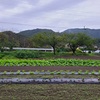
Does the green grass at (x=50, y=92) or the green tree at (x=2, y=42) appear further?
the green tree at (x=2, y=42)

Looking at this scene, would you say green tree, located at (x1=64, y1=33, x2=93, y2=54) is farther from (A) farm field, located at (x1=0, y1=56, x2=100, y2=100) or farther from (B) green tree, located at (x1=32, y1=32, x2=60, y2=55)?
(A) farm field, located at (x1=0, y1=56, x2=100, y2=100)

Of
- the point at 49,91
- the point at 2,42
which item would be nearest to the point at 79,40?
the point at 2,42

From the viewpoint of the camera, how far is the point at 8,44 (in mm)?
32219

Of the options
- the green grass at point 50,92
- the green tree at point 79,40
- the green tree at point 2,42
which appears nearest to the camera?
the green grass at point 50,92

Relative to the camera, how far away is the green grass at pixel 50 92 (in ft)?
15.5

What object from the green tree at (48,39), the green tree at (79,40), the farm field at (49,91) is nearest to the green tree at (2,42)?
the green tree at (48,39)

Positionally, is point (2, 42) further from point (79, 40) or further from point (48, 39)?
point (79, 40)

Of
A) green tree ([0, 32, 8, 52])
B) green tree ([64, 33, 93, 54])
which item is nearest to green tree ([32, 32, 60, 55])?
green tree ([64, 33, 93, 54])

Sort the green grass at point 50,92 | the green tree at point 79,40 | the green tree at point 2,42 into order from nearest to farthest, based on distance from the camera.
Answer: the green grass at point 50,92 → the green tree at point 79,40 → the green tree at point 2,42

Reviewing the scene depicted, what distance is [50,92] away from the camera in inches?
203

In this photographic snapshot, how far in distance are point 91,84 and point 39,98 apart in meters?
2.02

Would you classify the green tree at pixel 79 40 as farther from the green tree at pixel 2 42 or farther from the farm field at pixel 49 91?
the farm field at pixel 49 91

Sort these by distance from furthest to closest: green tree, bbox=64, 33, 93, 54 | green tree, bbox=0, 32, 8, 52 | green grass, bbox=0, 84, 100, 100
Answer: green tree, bbox=0, 32, 8, 52, green tree, bbox=64, 33, 93, 54, green grass, bbox=0, 84, 100, 100

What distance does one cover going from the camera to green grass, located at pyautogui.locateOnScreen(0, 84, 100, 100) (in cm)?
471
